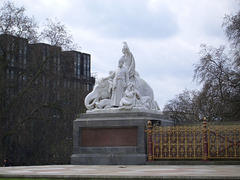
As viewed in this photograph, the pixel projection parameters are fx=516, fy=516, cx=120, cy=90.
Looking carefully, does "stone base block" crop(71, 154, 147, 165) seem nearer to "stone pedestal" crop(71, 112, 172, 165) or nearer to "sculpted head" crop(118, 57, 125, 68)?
"stone pedestal" crop(71, 112, 172, 165)

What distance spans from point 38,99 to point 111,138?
18.5m

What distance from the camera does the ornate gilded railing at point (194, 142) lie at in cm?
2088

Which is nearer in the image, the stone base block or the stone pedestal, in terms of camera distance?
the stone base block

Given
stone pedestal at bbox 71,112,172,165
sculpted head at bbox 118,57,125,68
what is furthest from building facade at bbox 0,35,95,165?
stone pedestal at bbox 71,112,172,165

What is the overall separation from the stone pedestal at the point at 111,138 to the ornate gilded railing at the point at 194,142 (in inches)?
23.0

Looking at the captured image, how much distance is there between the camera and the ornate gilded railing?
68.5 feet

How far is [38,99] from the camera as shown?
133 ft

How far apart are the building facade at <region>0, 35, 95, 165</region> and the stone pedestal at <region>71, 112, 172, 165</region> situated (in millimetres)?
14090

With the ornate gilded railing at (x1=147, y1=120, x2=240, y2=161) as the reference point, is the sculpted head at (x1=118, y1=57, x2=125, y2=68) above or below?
above

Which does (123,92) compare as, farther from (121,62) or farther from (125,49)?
(125,49)

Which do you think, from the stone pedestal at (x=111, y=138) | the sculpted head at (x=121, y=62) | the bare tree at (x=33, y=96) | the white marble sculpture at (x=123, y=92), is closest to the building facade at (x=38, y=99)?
the bare tree at (x=33, y=96)

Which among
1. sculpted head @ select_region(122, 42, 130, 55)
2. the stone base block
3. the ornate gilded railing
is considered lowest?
the stone base block

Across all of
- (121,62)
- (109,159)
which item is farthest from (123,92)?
(109,159)

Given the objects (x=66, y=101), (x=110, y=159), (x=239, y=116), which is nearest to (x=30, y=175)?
(x=110, y=159)
